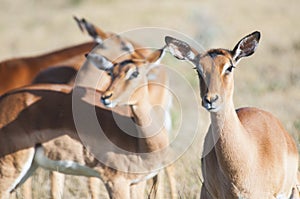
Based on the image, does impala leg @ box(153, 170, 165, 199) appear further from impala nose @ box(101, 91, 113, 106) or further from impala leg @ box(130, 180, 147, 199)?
impala nose @ box(101, 91, 113, 106)

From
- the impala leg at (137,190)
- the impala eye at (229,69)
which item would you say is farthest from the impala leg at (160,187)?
the impala eye at (229,69)

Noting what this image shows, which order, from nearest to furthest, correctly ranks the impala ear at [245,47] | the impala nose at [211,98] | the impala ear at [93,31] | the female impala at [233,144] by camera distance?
the impala nose at [211,98]
the female impala at [233,144]
the impala ear at [245,47]
the impala ear at [93,31]

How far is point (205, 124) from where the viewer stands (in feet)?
29.5

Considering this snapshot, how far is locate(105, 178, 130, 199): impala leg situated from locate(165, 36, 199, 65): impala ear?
4.38 feet

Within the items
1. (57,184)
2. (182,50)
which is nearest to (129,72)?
(57,184)

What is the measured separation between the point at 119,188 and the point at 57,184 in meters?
0.78

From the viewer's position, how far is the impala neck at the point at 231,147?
493 cm

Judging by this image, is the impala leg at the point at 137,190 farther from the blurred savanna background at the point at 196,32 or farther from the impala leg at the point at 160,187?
the blurred savanna background at the point at 196,32

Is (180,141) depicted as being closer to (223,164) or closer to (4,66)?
(4,66)

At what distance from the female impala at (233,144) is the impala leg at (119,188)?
100 cm

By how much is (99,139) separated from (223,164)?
5.28ft

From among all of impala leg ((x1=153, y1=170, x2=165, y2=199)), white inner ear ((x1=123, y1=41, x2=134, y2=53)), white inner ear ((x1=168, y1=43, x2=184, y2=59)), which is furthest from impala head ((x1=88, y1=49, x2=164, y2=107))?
white inner ear ((x1=123, y1=41, x2=134, y2=53))

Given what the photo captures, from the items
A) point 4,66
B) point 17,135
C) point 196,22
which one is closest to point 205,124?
point 4,66

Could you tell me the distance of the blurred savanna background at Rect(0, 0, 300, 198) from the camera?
9.09 metres
